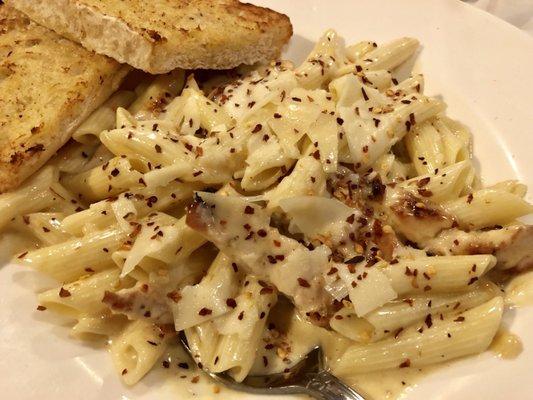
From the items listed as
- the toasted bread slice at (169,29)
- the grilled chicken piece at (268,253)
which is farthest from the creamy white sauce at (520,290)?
the toasted bread slice at (169,29)

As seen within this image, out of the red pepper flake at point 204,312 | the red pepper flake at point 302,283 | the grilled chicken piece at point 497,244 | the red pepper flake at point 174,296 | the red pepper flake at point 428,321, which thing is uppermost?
the grilled chicken piece at point 497,244

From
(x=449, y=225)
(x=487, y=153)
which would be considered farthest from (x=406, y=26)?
(x=449, y=225)

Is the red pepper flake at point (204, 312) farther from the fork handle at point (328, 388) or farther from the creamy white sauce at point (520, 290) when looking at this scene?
the creamy white sauce at point (520, 290)

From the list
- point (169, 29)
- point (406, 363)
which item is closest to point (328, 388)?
point (406, 363)

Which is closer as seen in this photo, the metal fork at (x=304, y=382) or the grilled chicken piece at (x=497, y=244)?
the metal fork at (x=304, y=382)

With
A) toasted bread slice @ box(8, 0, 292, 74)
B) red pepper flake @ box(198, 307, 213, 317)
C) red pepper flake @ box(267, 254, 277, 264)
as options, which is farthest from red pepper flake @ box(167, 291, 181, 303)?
toasted bread slice @ box(8, 0, 292, 74)

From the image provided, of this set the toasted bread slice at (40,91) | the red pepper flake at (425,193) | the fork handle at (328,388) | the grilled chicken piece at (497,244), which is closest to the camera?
the fork handle at (328,388)

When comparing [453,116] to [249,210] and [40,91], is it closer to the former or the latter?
[249,210]
